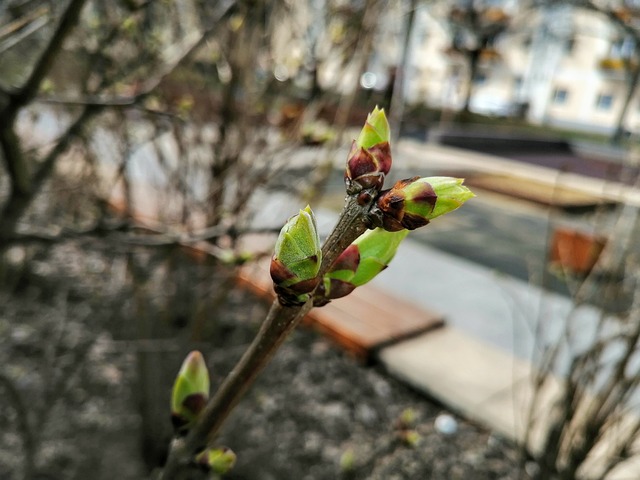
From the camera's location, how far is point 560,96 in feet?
108

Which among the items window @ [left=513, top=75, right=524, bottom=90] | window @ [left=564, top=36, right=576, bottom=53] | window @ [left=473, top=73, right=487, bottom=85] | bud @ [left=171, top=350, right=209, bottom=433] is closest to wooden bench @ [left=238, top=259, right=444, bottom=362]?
bud @ [left=171, top=350, right=209, bottom=433]

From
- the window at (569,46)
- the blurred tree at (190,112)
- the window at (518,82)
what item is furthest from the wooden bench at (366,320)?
the window at (518,82)

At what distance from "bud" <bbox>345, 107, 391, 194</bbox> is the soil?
1.84 m

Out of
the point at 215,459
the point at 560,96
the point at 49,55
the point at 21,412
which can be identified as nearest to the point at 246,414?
the point at 21,412

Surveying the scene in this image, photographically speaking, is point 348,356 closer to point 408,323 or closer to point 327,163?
point 408,323

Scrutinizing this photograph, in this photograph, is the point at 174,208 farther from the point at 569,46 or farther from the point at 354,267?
the point at 569,46

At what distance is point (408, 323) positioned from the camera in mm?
3840

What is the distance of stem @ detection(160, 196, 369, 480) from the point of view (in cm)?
44

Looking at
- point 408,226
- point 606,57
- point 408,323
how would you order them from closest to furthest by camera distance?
point 408,226
point 408,323
point 606,57

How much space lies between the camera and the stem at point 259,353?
438 mm

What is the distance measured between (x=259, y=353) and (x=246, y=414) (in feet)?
8.27

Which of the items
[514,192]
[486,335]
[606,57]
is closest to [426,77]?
[606,57]

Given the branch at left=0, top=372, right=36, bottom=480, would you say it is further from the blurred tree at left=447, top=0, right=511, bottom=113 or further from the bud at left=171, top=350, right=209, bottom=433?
the blurred tree at left=447, top=0, right=511, bottom=113

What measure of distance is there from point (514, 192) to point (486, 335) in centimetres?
556
